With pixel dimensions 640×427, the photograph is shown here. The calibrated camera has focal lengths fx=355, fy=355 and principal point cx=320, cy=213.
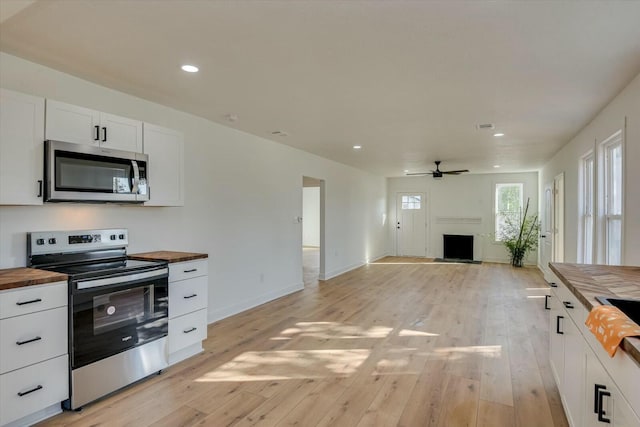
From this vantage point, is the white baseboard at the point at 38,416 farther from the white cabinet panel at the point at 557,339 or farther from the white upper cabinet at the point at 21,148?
the white cabinet panel at the point at 557,339

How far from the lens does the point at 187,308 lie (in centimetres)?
322

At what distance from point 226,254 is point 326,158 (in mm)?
3154

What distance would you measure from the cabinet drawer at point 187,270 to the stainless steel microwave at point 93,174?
66cm

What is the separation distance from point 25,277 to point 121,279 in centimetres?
56

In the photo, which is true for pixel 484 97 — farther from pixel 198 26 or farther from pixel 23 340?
pixel 23 340

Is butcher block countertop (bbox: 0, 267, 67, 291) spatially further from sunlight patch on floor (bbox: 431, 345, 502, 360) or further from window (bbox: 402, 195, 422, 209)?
window (bbox: 402, 195, 422, 209)

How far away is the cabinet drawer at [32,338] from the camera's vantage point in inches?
80.0

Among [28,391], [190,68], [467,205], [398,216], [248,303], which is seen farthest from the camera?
[398,216]

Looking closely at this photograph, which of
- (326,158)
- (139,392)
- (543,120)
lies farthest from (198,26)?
(326,158)

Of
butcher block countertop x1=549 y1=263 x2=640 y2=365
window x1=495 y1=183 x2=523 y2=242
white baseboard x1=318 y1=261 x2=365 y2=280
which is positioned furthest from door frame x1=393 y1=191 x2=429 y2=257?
butcher block countertop x1=549 y1=263 x2=640 y2=365

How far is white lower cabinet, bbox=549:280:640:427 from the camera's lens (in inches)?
47.8

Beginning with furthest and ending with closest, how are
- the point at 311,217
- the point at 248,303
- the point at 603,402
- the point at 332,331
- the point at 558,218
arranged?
1. the point at 311,217
2. the point at 558,218
3. the point at 248,303
4. the point at 332,331
5. the point at 603,402

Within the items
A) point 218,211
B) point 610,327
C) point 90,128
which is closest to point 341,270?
point 218,211

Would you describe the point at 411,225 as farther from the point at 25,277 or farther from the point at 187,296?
the point at 25,277
